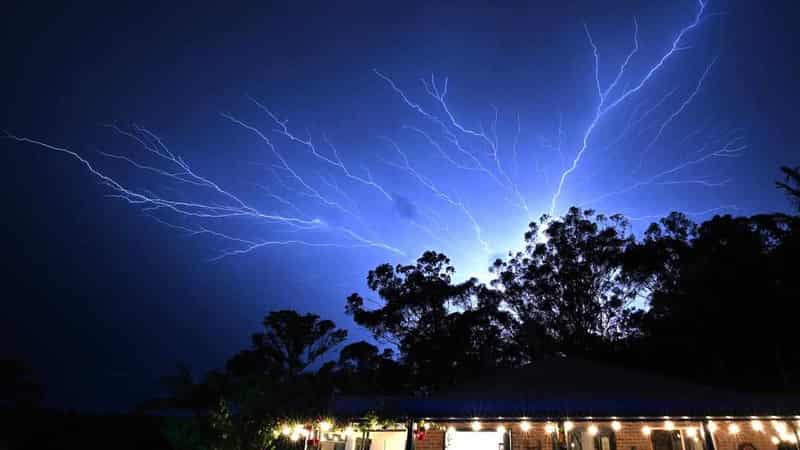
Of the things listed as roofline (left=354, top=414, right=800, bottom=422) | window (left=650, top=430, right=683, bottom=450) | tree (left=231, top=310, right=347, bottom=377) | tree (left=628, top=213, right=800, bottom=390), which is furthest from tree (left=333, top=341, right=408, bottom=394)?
roofline (left=354, top=414, right=800, bottom=422)

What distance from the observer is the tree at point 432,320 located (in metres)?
22.3

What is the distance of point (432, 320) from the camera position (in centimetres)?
2373

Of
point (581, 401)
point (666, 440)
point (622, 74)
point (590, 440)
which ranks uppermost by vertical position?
point (622, 74)

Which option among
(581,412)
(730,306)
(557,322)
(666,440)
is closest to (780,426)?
(666,440)

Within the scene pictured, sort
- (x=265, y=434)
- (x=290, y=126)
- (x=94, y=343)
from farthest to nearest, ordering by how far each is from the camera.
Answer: (x=94, y=343)
(x=290, y=126)
(x=265, y=434)

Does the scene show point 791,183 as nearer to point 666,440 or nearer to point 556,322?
point 666,440

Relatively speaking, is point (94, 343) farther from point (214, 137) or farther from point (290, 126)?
point (290, 126)

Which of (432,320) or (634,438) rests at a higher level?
(432,320)

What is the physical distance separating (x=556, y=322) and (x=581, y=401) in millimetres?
13674

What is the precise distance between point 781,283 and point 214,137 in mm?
25209

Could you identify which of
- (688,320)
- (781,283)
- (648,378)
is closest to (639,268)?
(688,320)

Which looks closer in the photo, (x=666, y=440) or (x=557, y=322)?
(x=666, y=440)

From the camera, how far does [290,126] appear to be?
664 inches

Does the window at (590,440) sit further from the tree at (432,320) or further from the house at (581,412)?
the tree at (432,320)
